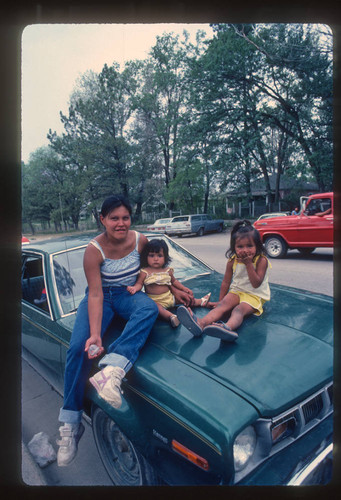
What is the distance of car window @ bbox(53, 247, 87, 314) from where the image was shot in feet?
7.95

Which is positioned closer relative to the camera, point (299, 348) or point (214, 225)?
point (299, 348)

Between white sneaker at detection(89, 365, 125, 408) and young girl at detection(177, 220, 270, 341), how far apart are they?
684 mm

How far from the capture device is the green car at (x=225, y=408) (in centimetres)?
128

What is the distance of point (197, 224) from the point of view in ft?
42.4

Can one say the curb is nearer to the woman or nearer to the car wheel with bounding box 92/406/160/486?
the woman

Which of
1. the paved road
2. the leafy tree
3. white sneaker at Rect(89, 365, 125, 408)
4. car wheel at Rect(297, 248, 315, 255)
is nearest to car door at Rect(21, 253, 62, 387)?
white sneaker at Rect(89, 365, 125, 408)

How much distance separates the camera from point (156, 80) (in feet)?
14.4

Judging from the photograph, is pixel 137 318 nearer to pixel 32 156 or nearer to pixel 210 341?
pixel 210 341

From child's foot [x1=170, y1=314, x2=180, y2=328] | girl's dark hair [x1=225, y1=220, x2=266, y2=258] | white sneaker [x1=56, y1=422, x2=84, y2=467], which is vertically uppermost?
girl's dark hair [x1=225, y1=220, x2=266, y2=258]

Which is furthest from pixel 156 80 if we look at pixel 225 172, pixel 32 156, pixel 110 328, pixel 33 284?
pixel 225 172

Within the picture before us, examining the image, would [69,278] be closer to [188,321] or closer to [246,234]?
[188,321]

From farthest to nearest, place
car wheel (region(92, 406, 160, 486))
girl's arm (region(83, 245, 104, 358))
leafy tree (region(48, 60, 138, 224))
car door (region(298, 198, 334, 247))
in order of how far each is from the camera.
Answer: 1. car door (region(298, 198, 334, 247))
2. leafy tree (region(48, 60, 138, 224))
3. girl's arm (region(83, 245, 104, 358))
4. car wheel (region(92, 406, 160, 486))

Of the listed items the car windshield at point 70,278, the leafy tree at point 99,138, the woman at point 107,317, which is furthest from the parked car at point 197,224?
the woman at point 107,317

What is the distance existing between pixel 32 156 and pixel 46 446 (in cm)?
205
